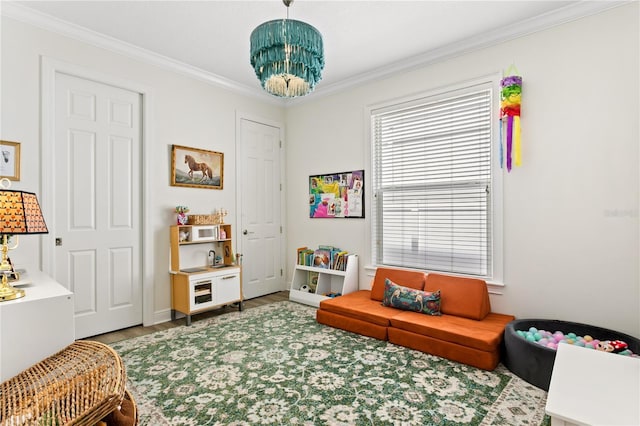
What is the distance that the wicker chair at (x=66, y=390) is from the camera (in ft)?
3.74

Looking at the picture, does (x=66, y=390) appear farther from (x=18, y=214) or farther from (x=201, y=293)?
(x=201, y=293)

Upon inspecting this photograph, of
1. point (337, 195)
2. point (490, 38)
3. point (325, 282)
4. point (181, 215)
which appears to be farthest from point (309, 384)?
point (490, 38)

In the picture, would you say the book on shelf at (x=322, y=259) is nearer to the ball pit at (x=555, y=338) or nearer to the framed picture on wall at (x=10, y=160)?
the ball pit at (x=555, y=338)

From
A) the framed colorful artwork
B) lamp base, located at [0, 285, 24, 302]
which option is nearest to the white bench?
lamp base, located at [0, 285, 24, 302]

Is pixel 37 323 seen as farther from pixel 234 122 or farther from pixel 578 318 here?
pixel 578 318

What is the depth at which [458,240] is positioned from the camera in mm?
3396

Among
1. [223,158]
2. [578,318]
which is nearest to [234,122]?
[223,158]

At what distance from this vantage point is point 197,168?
12.9 feet

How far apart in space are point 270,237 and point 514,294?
311 centimetres

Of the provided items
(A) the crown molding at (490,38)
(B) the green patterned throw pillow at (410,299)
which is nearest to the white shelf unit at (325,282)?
(B) the green patterned throw pillow at (410,299)

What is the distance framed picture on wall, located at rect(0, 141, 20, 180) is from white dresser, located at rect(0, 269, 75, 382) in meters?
1.59

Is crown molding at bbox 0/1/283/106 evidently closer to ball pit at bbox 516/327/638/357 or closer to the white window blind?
the white window blind

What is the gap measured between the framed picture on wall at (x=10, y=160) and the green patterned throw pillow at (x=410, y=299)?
3.44 m

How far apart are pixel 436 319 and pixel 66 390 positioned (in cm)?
262
